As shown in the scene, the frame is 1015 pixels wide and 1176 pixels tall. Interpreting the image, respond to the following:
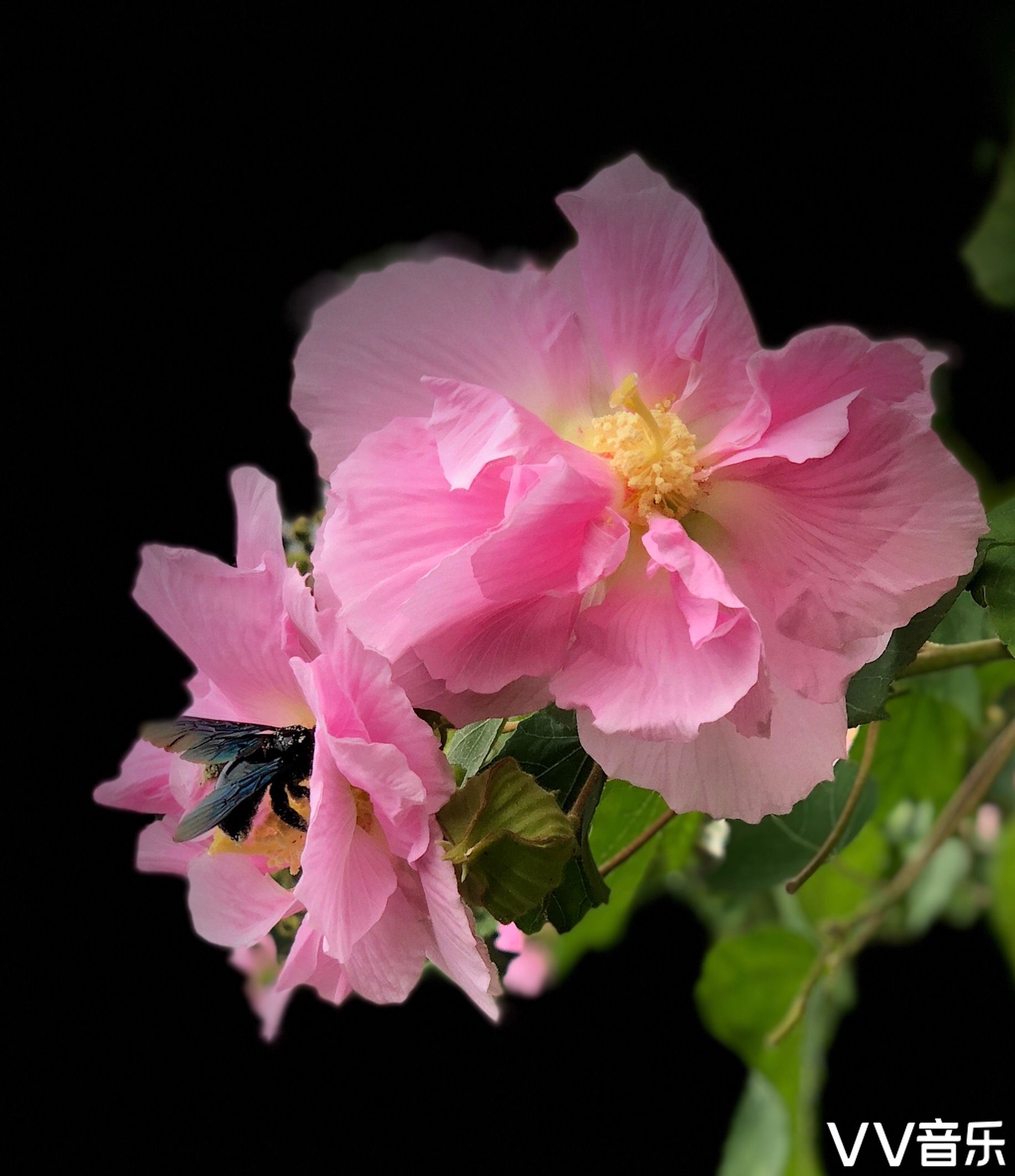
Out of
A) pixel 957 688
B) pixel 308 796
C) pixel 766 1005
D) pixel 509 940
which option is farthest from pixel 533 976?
pixel 308 796

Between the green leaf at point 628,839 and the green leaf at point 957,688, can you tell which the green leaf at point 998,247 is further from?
the green leaf at point 628,839

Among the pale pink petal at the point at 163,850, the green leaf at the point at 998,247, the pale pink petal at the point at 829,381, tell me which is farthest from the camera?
the green leaf at the point at 998,247

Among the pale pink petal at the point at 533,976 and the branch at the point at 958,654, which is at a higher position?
the branch at the point at 958,654

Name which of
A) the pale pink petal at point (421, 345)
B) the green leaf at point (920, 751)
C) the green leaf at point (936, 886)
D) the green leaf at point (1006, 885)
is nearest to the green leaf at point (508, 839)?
the pale pink petal at point (421, 345)

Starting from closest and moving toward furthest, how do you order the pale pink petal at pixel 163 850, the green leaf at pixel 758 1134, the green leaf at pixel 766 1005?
the pale pink petal at pixel 163 850, the green leaf at pixel 766 1005, the green leaf at pixel 758 1134

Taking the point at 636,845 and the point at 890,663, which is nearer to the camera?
the point at 890,663

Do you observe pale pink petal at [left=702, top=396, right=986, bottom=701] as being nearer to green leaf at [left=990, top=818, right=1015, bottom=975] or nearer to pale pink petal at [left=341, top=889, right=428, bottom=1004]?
pale pink petal at [left=341, top=889, right=428, bottom=1004]

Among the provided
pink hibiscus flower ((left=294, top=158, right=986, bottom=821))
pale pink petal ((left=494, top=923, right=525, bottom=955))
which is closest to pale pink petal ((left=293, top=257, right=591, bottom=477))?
pink hibiscus flower ((left=294, top=158, right=986, bottom=821))

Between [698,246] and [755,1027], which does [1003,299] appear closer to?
[755,1027]

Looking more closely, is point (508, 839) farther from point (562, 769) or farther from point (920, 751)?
point (920, 751)
